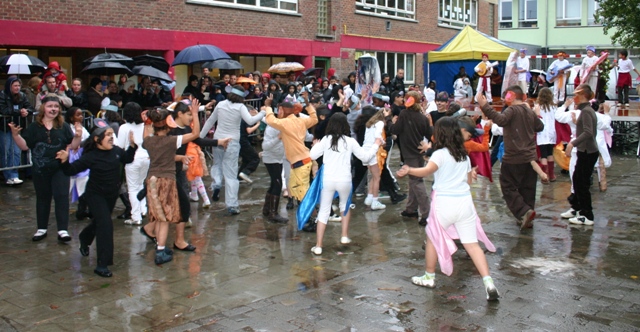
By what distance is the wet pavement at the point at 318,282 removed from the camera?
5.58 m

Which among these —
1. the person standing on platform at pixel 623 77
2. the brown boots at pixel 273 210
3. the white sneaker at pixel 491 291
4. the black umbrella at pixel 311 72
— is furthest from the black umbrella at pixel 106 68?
the person standing on platform at pixel 623 77

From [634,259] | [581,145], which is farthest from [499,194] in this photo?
[634,259]

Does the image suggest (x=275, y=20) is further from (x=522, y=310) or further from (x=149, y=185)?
(x=522, y=310)

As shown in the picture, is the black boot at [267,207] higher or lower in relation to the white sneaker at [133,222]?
higher

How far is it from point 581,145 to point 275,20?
46.4 ft

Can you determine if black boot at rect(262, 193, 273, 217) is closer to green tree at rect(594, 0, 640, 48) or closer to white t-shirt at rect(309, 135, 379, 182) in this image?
white t-shirt at rect(309, 135, 379, 182)

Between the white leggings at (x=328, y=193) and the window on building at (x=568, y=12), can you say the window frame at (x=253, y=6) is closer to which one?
the white leggings at (x=328, y=193)

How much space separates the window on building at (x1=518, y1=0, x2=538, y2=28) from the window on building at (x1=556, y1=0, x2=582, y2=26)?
148cm

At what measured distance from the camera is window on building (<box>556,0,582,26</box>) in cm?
4603

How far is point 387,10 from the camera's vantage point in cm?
2789

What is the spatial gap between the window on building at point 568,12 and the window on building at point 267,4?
30.1 metres

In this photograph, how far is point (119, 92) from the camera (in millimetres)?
14609

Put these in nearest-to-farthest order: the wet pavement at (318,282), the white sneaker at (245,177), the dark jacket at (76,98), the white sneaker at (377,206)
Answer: the wet pavement at (318,282), the white sneaker at (377,206), the white sneaker at (245,177), the dark jacket at (76,98)

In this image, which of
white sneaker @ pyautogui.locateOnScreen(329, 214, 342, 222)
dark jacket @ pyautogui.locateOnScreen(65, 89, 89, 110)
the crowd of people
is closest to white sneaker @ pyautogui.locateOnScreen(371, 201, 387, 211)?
the crowd of people
